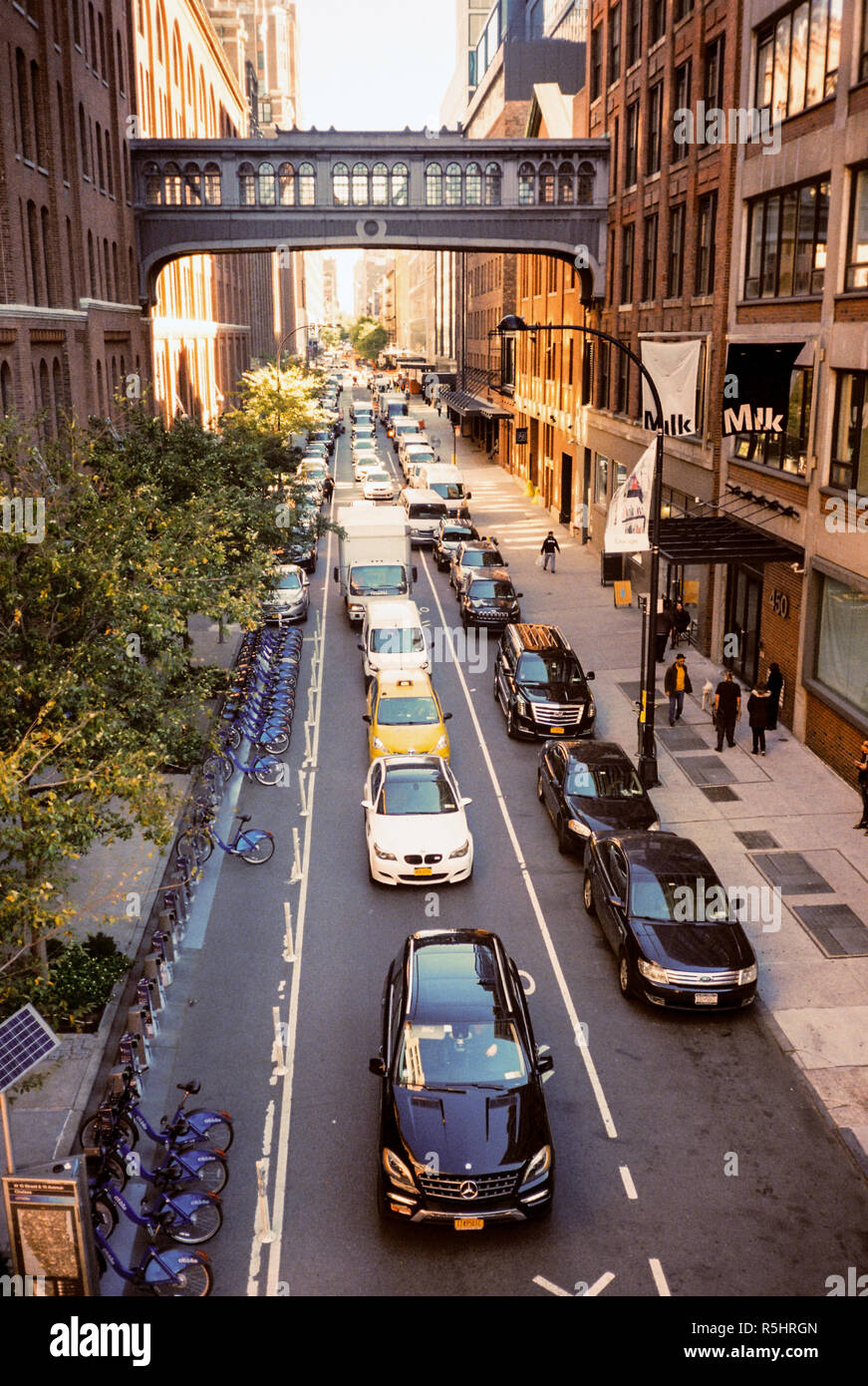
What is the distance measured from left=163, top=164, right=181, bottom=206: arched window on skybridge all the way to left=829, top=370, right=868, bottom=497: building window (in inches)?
1199

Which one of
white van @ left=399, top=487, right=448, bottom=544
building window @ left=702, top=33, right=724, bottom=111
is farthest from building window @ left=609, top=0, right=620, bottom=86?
white van @ left=399, top=487, right=448, bottom=544

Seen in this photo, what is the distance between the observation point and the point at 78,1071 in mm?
12828

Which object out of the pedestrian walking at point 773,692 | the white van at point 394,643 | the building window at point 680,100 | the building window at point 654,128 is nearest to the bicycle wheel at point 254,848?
the white van at point 394,643

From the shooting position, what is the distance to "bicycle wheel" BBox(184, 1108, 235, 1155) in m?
11.3

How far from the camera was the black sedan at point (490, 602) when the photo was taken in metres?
33.4

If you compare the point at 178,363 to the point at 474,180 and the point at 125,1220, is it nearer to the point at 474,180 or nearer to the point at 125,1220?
the point at 474,180

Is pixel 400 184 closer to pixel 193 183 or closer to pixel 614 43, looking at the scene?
pixel 193 183

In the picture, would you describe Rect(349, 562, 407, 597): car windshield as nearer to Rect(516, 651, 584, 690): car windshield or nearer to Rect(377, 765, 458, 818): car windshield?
Rect(516, 651, 584, 690): car windshield

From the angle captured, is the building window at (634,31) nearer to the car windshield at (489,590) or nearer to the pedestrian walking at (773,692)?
the car windshield at (489,590)

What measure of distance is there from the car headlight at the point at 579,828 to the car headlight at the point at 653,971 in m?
4.41

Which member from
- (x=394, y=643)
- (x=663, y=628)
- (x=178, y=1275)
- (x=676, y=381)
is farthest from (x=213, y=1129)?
(x=663, y=628)

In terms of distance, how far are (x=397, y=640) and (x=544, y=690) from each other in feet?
14.8

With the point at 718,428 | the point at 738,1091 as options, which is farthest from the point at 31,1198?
the point at 718,428

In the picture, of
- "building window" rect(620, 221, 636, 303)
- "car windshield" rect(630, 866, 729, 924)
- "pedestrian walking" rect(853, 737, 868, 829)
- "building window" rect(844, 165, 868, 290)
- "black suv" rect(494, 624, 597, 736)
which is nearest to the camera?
"car windshield" rect(630, 866, 729, 924)
